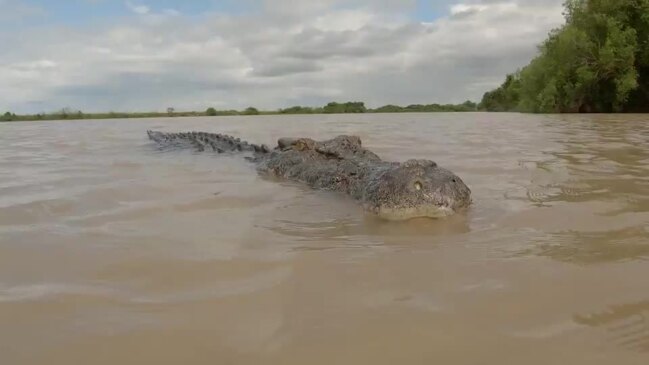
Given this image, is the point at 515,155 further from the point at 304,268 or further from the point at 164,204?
the point at 304,268

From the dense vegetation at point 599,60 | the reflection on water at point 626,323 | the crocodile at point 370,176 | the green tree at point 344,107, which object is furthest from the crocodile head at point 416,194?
the green tree at point 344,107

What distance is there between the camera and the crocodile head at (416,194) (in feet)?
14.6

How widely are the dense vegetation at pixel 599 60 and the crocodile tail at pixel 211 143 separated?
Result: 2547 cm

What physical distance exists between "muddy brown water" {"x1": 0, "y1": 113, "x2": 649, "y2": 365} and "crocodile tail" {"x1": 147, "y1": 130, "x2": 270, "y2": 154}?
5.38m

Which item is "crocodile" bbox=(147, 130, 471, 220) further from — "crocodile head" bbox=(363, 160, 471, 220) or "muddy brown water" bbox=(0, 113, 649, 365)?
"muddy brown water" bbox=(0, 113, 649, 365)

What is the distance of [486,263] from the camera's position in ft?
10.5

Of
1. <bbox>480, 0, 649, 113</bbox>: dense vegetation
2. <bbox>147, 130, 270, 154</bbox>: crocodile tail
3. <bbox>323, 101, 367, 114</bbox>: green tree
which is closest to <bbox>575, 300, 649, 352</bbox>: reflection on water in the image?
<bbox>147, 130, 270, 154</bbox>: crocodile tail

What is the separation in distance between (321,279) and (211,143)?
9738mm

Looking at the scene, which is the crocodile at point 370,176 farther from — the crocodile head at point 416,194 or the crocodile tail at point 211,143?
the crocodile tail at point 211,143

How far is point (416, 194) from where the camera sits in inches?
177

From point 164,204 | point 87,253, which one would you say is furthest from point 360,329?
point 164,204

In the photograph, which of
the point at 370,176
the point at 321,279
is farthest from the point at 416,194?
the point at 321,279

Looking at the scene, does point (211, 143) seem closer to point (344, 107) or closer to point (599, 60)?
point (599, 60)

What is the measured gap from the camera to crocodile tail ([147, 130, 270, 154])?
1140 centimetres
